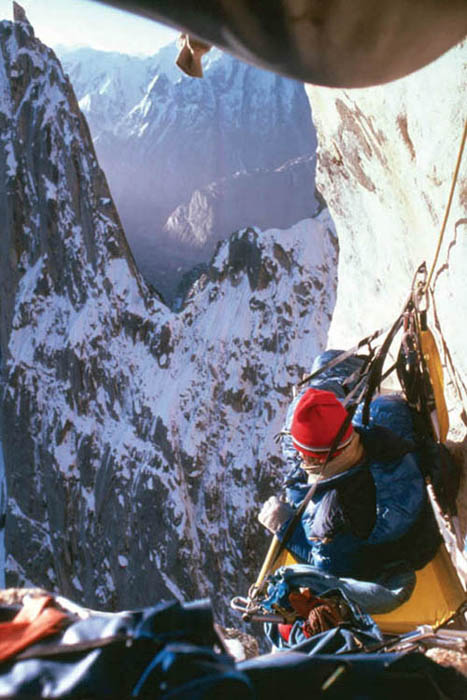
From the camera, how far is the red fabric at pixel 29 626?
2.99ft

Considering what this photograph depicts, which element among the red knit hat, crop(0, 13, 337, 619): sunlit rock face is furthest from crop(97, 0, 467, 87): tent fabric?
crop(0, 13, 337, 619): sunlit rock face

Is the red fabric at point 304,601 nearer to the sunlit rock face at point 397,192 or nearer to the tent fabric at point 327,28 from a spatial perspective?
the sunlit rock face at point 397,192

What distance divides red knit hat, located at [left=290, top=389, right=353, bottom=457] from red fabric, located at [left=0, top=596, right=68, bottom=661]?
3.56 feet

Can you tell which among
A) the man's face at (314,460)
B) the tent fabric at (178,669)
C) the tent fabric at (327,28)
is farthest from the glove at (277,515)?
the tent fabric at (327,28)

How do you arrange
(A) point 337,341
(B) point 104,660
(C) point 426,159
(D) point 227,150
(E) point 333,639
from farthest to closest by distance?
(D) point 227,150, (A) point 337,341, (C) point 426,159, (E) point 333,639, (B) point 104,660

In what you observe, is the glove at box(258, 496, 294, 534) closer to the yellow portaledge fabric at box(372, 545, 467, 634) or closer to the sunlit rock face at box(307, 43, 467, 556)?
the yellow portaledge fabric at box(372, 545, 467, 634)

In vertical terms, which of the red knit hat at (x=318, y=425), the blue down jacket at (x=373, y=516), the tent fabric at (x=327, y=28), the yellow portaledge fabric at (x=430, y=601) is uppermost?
the tent fabric at (x=327, y=28)

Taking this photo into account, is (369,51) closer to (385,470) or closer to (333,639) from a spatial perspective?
(333,639)

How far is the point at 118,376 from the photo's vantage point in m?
17.3

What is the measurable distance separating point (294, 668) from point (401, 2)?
107 centimetres

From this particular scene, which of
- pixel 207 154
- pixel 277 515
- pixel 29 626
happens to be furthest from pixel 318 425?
pixel 207 154

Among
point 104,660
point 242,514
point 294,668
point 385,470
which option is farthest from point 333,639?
point 242,514

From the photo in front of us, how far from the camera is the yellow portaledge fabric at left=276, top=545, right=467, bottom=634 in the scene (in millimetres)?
2059

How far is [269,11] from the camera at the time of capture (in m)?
0.93
